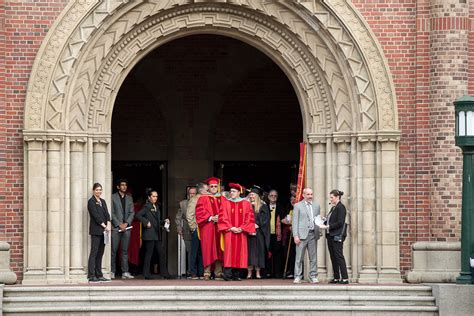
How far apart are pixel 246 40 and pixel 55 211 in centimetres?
444

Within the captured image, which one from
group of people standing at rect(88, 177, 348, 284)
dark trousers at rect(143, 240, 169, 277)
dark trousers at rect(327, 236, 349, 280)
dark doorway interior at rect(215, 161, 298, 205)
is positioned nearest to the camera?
dark trousers at rect(327, 236, 349, 280)

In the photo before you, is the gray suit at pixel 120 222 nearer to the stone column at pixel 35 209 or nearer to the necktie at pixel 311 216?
Result: the stone column at pixel 35 209

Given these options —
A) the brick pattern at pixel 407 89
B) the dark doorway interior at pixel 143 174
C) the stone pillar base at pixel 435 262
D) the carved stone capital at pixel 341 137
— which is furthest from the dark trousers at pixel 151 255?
the stone pillar base at pixel 435 262

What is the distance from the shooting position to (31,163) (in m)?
28.7

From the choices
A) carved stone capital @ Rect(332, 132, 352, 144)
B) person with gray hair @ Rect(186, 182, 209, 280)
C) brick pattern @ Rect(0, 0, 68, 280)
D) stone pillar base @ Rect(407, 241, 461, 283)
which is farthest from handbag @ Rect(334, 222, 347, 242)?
brick pattern @ Rect(0, 0, 68, 280)

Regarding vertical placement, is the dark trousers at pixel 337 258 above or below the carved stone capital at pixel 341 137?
below

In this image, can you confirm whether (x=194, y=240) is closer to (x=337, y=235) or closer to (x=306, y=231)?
(x=306, y=231)

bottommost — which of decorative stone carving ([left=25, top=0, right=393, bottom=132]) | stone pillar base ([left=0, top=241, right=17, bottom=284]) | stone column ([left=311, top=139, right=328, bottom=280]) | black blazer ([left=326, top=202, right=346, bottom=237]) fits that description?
stone pillar base ([left=0, top=241, right=17, bottom=284])

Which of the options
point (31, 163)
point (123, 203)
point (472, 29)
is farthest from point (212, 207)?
point (472, 29)

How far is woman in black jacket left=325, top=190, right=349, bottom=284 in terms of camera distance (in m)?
28.6

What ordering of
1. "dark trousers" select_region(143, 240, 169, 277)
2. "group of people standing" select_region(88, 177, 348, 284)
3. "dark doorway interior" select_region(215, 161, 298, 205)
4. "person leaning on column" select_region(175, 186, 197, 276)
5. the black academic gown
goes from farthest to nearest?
"dark doorway interior" select_region(215, 161, 298, 205) → "person leaning on column" select_region(175, 186, 197, 276) → "dark trousers" select_region(143, 240, 169, 277) → the black academic gown → "group of people standing" select_region(88, 177, 348, 284)

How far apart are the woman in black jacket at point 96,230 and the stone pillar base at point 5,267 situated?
1.35m

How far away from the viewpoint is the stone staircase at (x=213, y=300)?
26.9 metres

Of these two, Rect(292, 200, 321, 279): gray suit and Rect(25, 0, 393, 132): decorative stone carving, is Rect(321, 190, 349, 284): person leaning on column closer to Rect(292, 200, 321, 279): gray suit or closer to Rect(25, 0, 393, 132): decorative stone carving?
Rect(292, 200, 321, 279): gray suit
